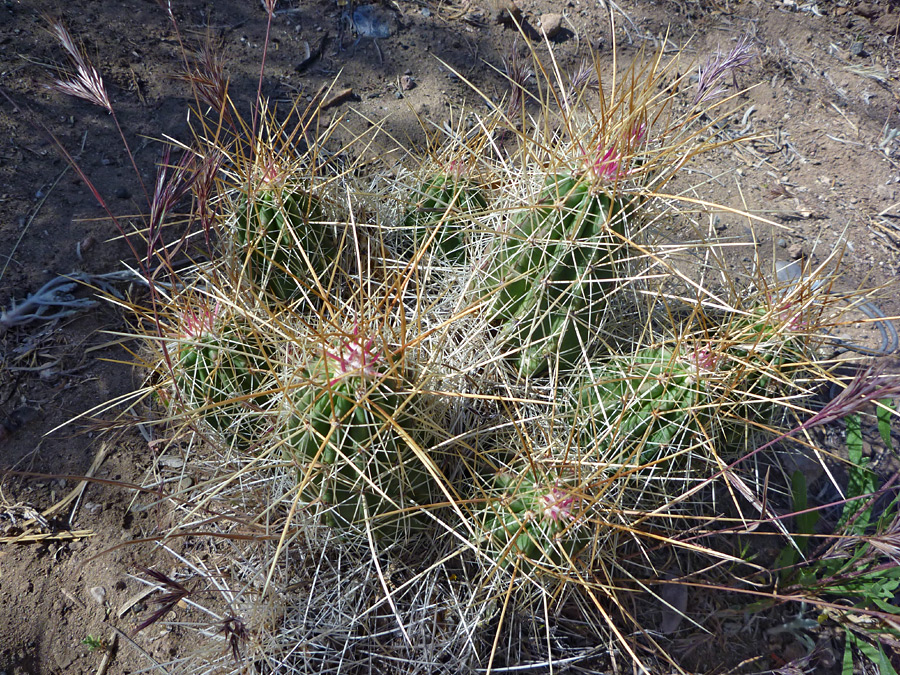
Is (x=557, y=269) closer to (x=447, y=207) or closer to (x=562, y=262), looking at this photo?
(x=562, y=262)

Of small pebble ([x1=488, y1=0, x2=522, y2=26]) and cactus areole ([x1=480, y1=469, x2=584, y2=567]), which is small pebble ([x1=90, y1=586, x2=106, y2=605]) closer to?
cactus areole ([x1=480, y1=469, x2=584, y2=567])

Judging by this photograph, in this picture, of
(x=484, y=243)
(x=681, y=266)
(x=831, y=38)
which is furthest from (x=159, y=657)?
(x=831, y=38)

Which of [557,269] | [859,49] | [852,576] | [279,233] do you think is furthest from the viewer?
[859,49]

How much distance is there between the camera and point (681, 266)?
7.38 feet

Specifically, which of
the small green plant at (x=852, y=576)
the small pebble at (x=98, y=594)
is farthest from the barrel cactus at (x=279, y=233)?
the small green plant at (x=852, y=576)

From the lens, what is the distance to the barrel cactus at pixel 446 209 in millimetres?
1588

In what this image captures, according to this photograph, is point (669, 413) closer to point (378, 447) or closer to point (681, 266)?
point (378, 447)

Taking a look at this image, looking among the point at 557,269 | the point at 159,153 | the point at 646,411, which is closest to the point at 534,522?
the point at 646,411

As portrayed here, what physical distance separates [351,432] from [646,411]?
67 cm

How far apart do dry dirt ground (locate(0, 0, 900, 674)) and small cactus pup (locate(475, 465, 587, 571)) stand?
2.38ft

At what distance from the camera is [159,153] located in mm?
2283

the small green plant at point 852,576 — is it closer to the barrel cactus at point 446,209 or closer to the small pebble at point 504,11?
the barrel cactus at point 446,209

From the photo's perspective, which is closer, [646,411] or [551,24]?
[646,411]

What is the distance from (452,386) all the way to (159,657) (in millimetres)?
968
